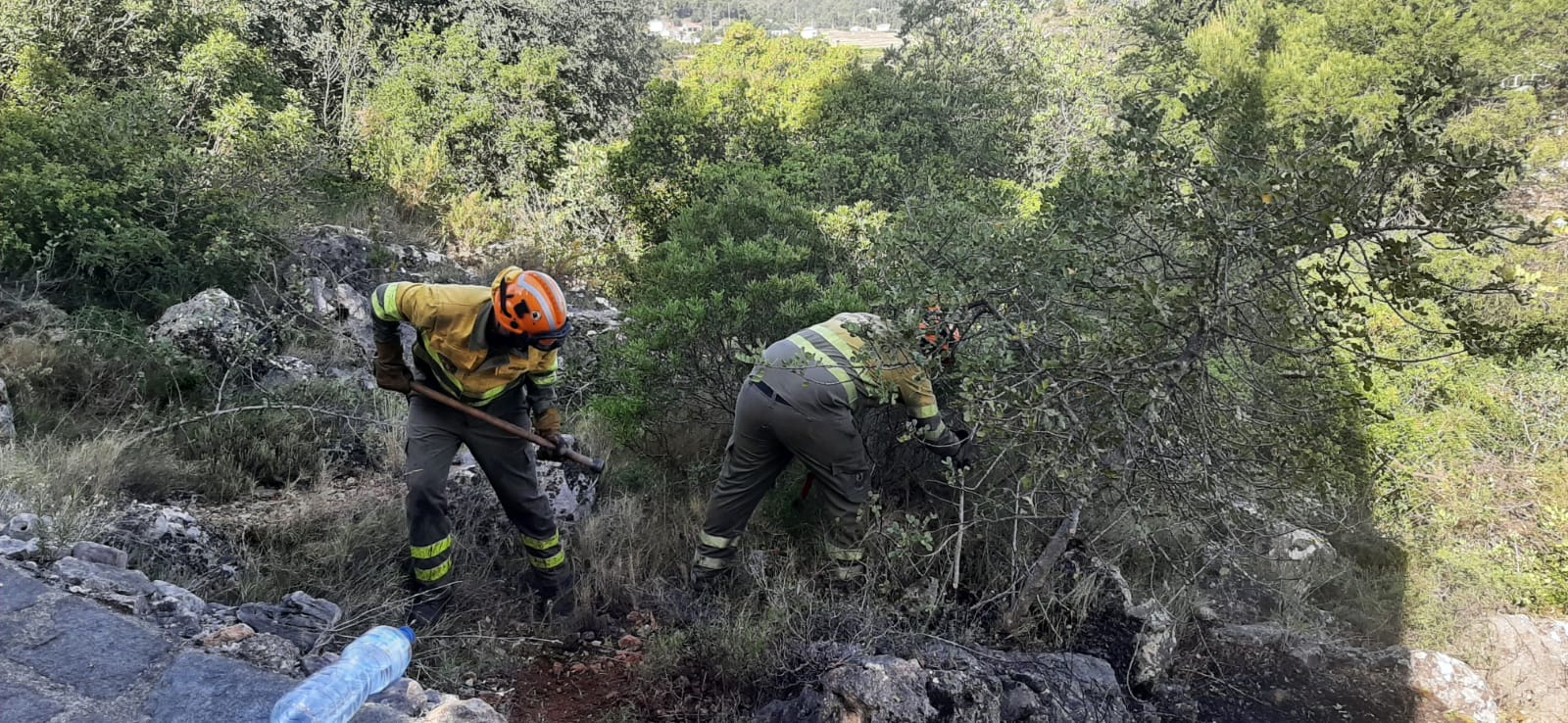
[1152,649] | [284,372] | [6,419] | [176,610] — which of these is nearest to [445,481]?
[176,610]

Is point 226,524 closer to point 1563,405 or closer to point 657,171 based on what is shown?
point 657,171

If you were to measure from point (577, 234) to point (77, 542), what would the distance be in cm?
780

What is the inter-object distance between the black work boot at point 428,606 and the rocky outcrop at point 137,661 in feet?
2.56

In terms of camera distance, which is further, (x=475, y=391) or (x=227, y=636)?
(x=475, y=391)

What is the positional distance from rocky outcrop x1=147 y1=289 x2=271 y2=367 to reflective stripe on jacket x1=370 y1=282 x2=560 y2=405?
88.7 inches

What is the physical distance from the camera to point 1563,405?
813 centimetres

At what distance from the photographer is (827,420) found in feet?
11.7

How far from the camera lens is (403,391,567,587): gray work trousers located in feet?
11.4

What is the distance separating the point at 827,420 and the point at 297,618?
213 cm

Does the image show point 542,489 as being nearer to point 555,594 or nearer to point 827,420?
point 555,594

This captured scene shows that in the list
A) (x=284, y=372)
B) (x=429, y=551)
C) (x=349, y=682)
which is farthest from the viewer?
(x=284, y=372)

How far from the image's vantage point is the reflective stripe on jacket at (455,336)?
349 cm

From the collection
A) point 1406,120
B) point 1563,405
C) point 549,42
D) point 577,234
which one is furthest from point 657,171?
point 1563,405

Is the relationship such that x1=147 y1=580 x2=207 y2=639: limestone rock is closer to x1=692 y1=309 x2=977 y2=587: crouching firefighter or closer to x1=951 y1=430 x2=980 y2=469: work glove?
x1=692 y1=309 x2=977 y2=587: crouching firefighter
